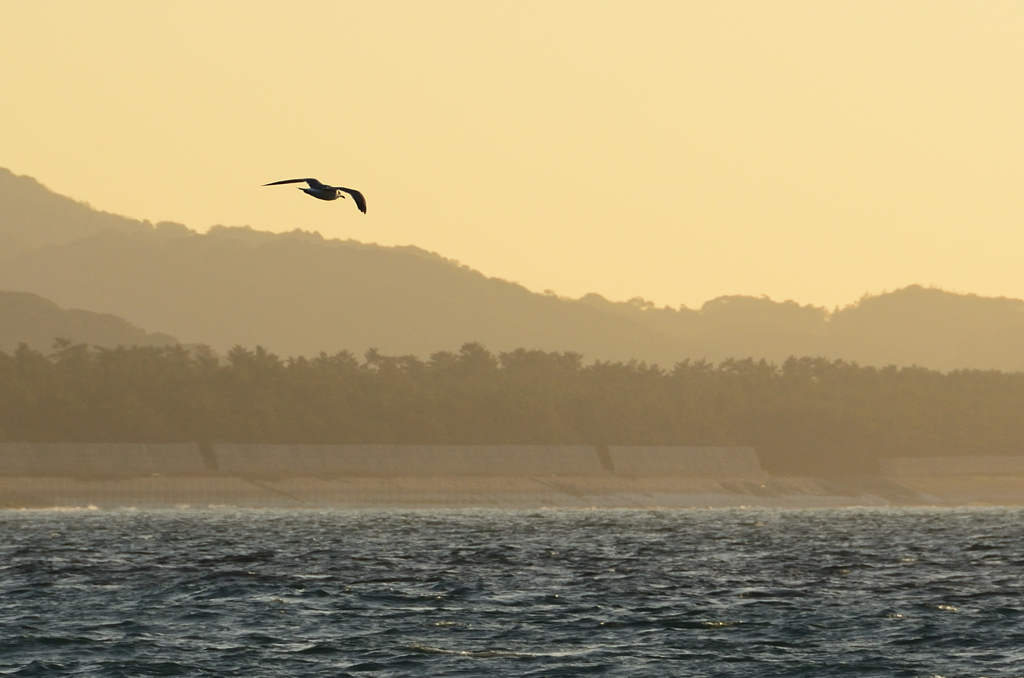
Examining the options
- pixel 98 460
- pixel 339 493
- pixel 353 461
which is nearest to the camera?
pixel 98 460

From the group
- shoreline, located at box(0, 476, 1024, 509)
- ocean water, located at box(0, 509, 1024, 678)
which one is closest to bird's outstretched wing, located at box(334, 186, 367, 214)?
ocean water, located at box(0, 509, 1024, 678)

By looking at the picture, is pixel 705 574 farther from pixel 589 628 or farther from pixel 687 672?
pixel 687 672

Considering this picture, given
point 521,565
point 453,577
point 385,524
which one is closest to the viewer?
point 453,577

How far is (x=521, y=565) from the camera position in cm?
6281

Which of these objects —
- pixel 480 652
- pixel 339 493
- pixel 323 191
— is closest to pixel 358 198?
pixel 323 191

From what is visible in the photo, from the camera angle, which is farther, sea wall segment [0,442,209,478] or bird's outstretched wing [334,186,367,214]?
sea wall segment [0,442,209,478]

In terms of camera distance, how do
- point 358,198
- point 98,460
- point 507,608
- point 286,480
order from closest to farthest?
point 358,198
point 507,608
point 98,460
point 286,480

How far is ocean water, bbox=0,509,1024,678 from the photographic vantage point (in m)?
33.9

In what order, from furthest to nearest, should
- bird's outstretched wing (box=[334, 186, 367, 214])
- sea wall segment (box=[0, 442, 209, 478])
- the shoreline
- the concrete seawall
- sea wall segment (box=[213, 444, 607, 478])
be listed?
1. sea wall segment (box=[213, 444, 607, 478])
2. sea wall segment (box=[0, 442, 209, 478])
3. the concrete seawall
4. the shoreline
5. bird's outstretched wing (box=[334, 186, 367, 214])

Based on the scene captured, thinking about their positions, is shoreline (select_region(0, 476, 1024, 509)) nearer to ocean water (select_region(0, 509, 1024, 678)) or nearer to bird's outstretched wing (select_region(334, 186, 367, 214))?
ocean water (select_region(0, 509, 1024, 678))

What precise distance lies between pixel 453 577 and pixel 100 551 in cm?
2268

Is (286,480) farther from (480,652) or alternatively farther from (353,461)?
(480,652)

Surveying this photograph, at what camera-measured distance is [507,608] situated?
147 feet

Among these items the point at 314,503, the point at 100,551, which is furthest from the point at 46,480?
the point at 100,551
